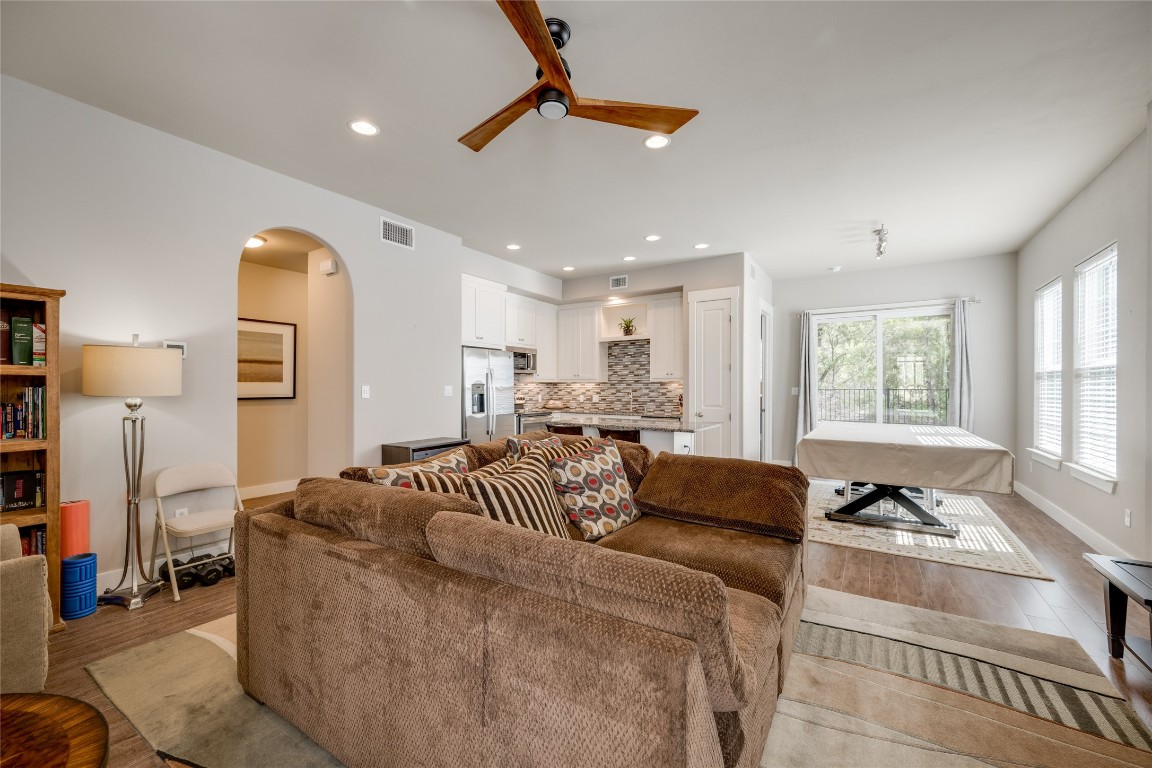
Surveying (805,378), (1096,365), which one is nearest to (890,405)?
(805,378)

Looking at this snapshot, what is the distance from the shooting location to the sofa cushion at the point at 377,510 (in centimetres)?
145

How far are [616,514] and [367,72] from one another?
248 centimetres

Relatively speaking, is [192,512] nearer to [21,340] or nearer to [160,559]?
[160,559]

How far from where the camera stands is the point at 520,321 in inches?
257

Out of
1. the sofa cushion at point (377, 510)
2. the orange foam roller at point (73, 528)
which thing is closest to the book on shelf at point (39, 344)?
the orange foam roller at point (73, 528)

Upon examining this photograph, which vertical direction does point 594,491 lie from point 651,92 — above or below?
below

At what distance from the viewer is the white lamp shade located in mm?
2553

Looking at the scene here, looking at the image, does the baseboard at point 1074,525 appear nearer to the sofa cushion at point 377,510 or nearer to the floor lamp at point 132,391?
the sofa cushion at point 377,510

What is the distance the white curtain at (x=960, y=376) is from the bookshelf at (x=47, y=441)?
7.94 metres

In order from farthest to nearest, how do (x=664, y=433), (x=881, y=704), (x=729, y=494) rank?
(x=664, y=433), (x=729, y=494), (x=881, y=704)

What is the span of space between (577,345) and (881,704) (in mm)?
5662

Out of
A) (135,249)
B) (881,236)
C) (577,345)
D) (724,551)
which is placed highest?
(881,236)

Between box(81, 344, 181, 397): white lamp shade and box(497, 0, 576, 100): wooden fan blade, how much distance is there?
99.2 inches

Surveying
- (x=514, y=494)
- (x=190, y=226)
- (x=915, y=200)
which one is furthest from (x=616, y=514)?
(x=915, y=200)
